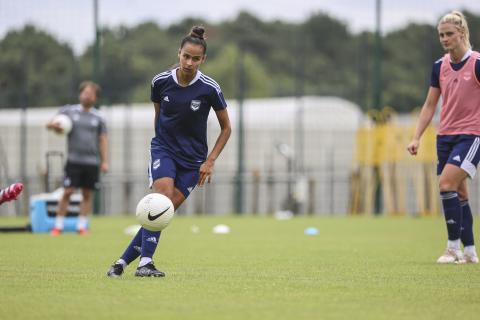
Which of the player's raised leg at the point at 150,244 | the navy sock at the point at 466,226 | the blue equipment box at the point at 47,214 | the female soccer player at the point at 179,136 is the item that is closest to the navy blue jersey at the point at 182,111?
the female soccer player at the point at 179,136

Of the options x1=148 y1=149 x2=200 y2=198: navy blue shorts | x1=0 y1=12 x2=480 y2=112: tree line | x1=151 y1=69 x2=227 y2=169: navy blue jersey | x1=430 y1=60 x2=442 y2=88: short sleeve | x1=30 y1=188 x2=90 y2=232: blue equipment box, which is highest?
x1=0 y1=12 x2=480 y2=112: tree line

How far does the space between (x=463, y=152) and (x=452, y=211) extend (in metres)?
0.56

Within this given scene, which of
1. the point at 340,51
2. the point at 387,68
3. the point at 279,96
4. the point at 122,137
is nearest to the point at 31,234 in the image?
the point at 122,137

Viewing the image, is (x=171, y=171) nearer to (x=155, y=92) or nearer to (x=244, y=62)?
(x=155, y=92)

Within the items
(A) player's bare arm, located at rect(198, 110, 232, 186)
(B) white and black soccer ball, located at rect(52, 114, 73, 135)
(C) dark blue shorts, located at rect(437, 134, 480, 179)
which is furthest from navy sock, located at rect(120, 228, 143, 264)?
(B) white and black soccer ball, located at rect(52, 114, 73, 135)

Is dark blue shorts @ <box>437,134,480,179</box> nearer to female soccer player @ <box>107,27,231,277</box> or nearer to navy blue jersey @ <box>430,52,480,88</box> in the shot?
navy blue jersey @ <box>430,52,480,88</box>

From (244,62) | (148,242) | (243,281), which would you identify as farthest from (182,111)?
(244,62)

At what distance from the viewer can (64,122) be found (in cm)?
1525

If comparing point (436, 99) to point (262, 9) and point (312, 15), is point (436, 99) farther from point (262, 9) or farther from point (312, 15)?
point (312, 15)

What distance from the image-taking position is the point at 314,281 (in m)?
7.82

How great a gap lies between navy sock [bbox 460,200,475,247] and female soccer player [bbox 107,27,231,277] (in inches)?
114

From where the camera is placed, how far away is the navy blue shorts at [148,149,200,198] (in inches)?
317

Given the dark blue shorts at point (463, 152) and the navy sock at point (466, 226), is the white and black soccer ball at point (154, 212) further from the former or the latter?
the navy sock at point (466, 226)

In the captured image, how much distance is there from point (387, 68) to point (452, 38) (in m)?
21.7
